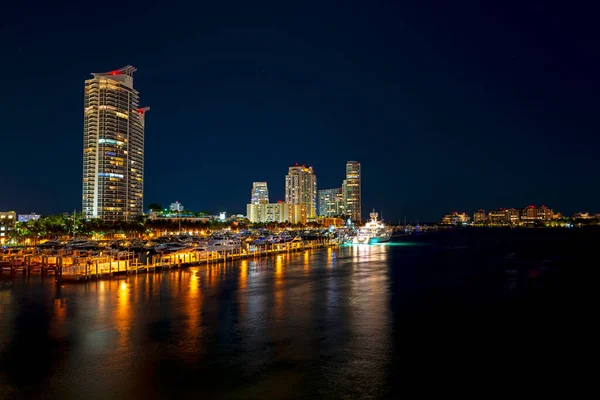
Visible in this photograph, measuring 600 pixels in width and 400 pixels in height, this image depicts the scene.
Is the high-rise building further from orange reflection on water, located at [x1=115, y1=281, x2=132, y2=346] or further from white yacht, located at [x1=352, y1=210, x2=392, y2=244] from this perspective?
orange reflection on water, located at [x1=115, y1=281, x2=132, y2=346]

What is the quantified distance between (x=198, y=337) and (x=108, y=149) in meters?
165

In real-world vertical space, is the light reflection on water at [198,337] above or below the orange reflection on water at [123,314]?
below

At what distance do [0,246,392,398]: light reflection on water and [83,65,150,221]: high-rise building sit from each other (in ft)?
468

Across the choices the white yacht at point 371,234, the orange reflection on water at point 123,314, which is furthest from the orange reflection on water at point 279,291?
the white yacht at point 371,234

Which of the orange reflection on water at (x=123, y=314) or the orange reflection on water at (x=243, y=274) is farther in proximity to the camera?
the orange reflection on water at (x=243, y=274)

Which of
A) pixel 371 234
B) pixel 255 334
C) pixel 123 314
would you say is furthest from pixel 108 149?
pixel 255 334

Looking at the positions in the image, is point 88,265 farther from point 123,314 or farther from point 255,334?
point 255,334

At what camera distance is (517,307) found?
2627cm

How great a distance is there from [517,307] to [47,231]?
94504 mm

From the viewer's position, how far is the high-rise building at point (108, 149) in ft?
541

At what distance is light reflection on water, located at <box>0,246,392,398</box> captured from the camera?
1346cm

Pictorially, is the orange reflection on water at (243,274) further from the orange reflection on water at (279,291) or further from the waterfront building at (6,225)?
the waterfront building at (6,225)

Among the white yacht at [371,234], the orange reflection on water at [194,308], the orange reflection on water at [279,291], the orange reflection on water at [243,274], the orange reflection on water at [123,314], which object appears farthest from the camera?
the white yacht at [371,234]

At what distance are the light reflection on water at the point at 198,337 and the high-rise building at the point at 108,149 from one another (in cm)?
14252
